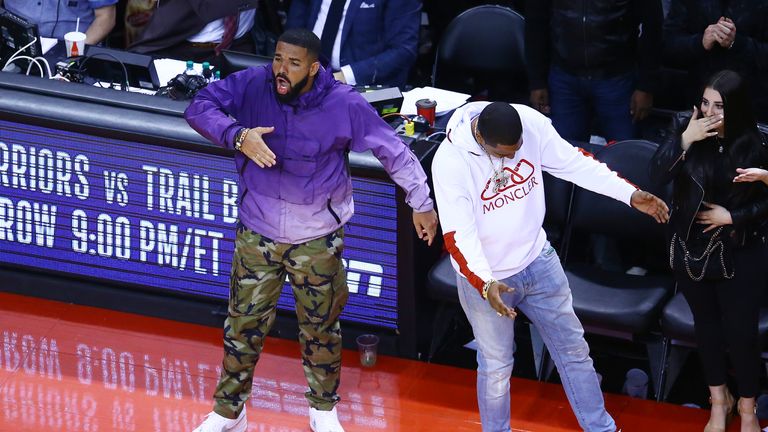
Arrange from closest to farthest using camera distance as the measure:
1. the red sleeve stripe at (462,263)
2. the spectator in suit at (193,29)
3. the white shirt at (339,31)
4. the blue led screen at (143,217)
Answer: the red sleeve stripe at (462,263), the blue led screen at (143,217), the white shirt at (339,31), the spectator in suit at (193,29)

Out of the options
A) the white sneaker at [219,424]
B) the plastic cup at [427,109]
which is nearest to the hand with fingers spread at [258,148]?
the white sneaker at [219,424]

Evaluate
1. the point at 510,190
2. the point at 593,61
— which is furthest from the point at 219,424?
the point at 593,61

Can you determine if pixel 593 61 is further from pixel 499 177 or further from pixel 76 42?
pixel 76 42

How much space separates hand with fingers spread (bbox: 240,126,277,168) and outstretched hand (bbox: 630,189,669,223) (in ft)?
4.68

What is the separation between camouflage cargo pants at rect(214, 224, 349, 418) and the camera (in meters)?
5.19

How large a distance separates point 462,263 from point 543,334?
55 cm

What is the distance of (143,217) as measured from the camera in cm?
629

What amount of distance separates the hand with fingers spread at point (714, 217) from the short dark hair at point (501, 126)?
1.01 metres

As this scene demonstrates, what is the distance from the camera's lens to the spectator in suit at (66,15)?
7.93 m

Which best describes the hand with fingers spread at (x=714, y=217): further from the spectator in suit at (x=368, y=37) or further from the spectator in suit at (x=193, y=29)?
the spectator in suit at (x=193, y=29)

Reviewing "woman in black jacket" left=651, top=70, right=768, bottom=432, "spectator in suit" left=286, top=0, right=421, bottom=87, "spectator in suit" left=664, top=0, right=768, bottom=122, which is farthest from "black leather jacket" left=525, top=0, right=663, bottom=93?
"woman in black jacket" left=651, top=70, right=768, bottom=432

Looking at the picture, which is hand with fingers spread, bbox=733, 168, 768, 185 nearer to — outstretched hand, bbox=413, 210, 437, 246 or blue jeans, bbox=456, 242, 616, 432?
blue jeans, bbox=456, 242, 616, 432

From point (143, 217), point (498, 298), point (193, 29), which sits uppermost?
point (193, 29)

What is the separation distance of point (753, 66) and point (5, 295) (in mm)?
4009
